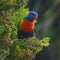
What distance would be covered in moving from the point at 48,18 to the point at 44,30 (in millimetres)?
→ 121

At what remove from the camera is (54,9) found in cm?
247

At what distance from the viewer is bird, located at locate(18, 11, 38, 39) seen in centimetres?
187

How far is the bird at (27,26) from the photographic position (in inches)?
73.7

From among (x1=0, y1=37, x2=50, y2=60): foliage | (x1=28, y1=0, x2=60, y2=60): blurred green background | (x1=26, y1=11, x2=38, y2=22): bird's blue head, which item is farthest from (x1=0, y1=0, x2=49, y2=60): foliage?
(x1=28, y1=0, x2=60, y2=60): blurred green background

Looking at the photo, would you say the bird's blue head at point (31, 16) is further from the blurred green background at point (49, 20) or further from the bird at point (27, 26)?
the blurred green background at point (49, 20)

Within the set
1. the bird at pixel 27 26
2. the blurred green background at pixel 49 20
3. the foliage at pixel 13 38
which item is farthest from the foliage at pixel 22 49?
the blurred green background at pixel 49 20

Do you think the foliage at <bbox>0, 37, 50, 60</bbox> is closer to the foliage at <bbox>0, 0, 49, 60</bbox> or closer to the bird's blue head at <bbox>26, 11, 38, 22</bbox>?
the foliage at <bbox>0, 0, 49, 60</bbox>

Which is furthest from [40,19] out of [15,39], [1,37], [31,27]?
[1,37]

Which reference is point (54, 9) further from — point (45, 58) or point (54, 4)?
point (45, 58)

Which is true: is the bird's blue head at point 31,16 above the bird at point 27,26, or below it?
above

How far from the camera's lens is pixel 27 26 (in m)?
1.89

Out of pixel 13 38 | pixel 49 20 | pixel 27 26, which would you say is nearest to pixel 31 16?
pixel 27 26

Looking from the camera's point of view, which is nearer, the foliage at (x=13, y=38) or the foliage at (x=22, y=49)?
the foliage at (x=13, y=38)

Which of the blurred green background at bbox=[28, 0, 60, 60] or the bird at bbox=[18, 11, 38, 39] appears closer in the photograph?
the bird at bbox=[18, 11, 38, 39]
